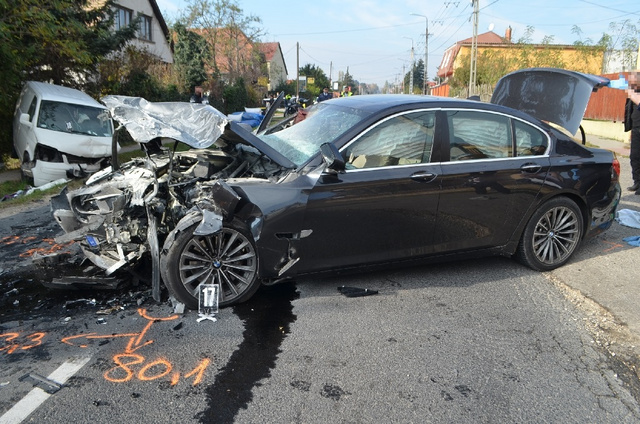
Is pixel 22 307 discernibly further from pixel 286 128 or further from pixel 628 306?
pixel 628 306

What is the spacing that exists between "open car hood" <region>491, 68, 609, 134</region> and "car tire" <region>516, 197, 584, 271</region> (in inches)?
44.8

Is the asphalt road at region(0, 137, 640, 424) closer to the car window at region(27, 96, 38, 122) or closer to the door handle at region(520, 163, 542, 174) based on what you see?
the door handle at region(520, 163, 542, 174)

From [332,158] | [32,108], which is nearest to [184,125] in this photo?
[332,158]

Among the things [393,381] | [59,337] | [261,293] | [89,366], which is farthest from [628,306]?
[59,337]

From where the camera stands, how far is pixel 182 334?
3.75 meters

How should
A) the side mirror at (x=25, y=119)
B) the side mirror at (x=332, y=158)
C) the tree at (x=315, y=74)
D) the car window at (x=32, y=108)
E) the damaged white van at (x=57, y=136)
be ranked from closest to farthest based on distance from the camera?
the side mirror at (x=332, y=158) < the damaged white van at (x=57, y=136) < the side mirror at (x=25, y=119) < the car window at (x=32, y=108) < the tree at (x=315, y=74)

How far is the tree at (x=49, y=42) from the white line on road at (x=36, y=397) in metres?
8.71

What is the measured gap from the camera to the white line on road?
9.00 feet

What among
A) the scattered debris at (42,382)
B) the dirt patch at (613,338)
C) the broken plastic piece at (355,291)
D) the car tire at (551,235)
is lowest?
the dirt patch at (613,338)

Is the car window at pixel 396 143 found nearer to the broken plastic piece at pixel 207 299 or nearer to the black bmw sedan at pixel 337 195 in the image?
the black bmw sedan at pixel 337 195

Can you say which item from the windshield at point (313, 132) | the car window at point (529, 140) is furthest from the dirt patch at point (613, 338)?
the windshield at point (313, 132)

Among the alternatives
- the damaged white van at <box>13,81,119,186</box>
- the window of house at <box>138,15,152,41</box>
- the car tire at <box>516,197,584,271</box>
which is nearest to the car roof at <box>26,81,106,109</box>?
the damaged white van at <box>13,81,119,186</box>

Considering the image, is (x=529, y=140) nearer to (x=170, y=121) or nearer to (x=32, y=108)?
(x=170, y=121)

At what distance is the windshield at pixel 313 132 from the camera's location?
178 inches
